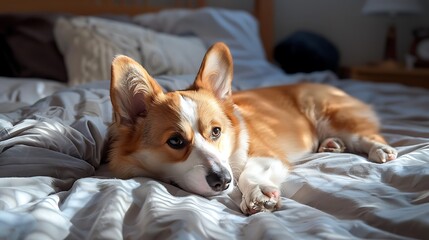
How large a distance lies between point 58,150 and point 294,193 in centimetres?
63

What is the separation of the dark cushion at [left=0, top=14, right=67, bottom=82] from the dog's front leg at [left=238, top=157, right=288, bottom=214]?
145 centimetres

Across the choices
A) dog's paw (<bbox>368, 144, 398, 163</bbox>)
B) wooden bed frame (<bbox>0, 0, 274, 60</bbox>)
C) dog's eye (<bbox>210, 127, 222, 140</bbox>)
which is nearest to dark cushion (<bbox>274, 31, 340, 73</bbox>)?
wooden bed frame (<bbox>0, 0, 274, 60</bbox>)

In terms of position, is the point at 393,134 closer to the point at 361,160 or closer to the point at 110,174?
the point at 361,160

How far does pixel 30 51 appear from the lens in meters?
2.21

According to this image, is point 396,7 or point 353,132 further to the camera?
point 396,7

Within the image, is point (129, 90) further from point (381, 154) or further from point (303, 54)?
point (303, 54)

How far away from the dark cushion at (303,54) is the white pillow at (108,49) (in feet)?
3.93

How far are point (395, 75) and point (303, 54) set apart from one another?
2.30ft

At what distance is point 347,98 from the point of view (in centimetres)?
168

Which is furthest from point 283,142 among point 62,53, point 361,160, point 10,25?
point 10,25

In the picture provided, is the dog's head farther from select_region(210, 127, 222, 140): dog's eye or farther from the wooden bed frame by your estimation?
the wooden bed frame

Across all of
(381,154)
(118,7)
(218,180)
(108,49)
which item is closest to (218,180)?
(218,180)

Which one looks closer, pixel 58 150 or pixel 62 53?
pixel 58 150

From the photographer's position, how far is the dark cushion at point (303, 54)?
10.5 ft
